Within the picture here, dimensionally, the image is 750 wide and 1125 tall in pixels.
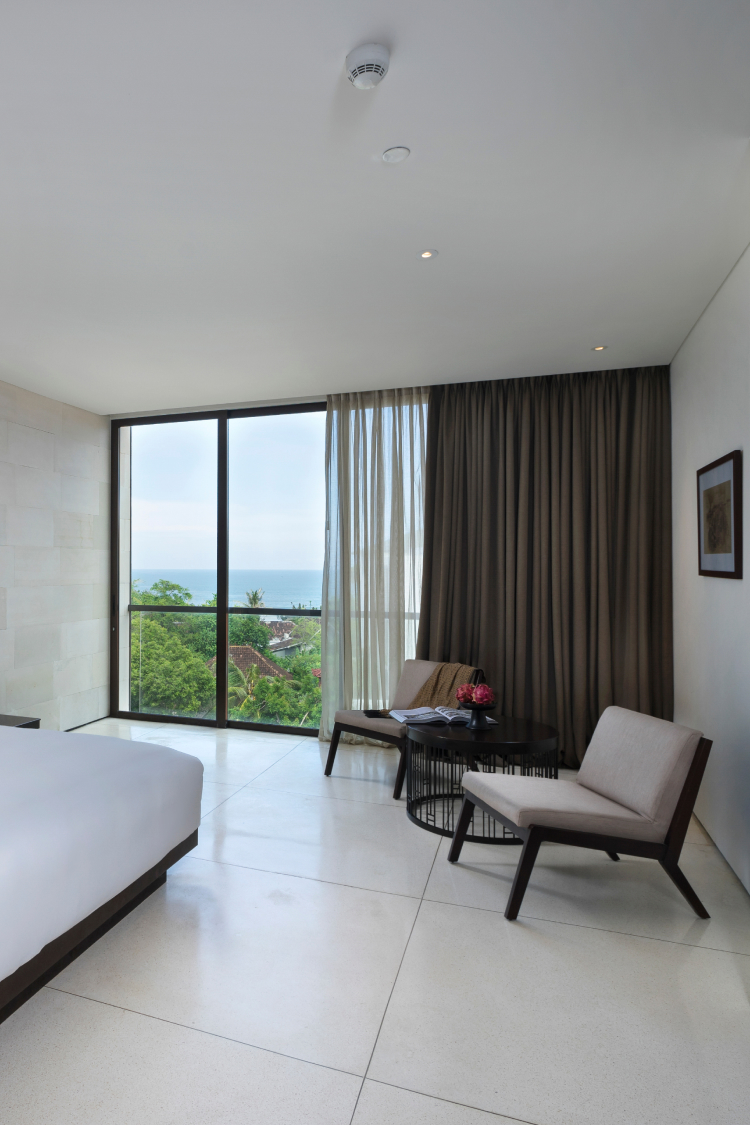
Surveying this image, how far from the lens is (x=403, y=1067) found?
1618mm

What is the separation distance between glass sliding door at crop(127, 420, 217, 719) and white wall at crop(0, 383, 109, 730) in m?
0.28

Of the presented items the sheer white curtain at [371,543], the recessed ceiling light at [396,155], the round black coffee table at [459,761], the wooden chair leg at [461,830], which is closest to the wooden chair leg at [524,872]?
the wooden chair leg at [461,830]

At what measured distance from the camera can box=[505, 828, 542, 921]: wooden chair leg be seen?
2303mm

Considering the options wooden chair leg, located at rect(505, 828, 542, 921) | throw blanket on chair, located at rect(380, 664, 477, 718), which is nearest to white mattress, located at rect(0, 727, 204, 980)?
wooden chair leg, located at rect(505, 828, 542, 921)

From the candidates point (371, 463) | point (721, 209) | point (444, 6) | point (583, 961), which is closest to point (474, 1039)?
point (583, 961)

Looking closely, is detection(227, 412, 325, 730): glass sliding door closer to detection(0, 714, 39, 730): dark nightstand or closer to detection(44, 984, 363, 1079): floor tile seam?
detection(0, 714, 39, 730): dark nightstand

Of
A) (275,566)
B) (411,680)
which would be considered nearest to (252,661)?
(275,566)

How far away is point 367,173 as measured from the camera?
2053 millimetres

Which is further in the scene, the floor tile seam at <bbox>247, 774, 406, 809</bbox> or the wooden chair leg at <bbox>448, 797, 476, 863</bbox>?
the floor tile seam at <bbox>247, 774, 406, 809</bbox>

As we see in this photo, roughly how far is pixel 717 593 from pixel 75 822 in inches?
112

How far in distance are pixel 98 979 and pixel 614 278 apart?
340 cm

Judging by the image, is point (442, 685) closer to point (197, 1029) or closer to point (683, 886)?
point (683, 886)

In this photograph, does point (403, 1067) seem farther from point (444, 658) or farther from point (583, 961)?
point (444, 658)

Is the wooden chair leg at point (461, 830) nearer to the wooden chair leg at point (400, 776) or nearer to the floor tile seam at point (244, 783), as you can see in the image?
the wooden chair leg at point (400, 776)
